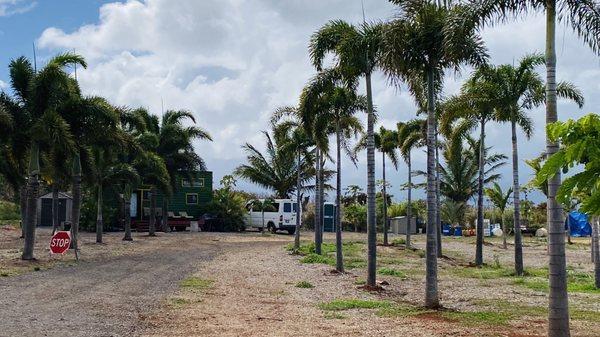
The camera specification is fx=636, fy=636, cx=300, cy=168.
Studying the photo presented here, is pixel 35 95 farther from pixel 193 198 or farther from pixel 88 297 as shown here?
pixel 193 198

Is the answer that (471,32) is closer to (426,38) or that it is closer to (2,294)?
(426,38)

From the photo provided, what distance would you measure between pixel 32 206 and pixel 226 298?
1201 cm

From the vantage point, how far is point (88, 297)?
13.8 m

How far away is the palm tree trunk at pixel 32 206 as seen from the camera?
22766 mm

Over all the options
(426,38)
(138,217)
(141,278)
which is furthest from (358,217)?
(426,38)

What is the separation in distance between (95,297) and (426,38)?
9.01 metres

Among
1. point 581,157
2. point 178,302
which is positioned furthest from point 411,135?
point 581,157

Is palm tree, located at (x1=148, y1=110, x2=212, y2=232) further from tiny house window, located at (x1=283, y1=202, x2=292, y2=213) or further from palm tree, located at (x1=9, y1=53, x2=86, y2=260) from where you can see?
palm tree, located at (x1=9, y1=53, x2=86, y2=260)

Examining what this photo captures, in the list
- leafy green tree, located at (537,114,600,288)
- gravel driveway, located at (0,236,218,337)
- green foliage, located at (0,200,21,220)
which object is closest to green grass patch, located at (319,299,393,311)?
gravel driveway, located at (0,236,218,337)

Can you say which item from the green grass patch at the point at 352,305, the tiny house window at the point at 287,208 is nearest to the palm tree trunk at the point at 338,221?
the green grass patch at the point at 352,305

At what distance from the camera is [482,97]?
21969 mm

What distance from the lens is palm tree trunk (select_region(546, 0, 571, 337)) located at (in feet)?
29.8

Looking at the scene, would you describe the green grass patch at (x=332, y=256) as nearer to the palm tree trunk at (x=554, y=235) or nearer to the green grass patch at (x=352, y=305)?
the green grass patch at (x=352, y=305)

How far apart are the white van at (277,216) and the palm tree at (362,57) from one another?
105 feet
